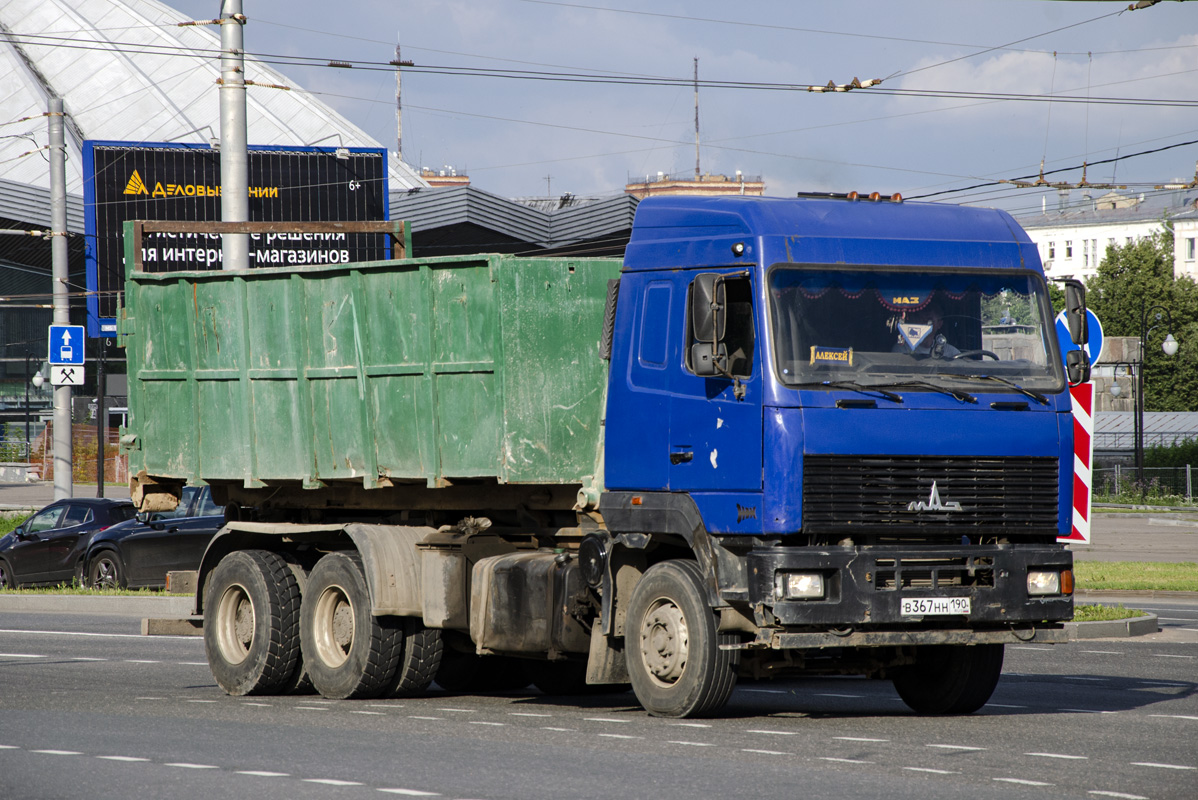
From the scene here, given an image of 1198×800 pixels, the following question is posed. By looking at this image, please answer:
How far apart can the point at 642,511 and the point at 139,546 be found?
1456 centimetres

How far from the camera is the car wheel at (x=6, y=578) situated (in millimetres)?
25016

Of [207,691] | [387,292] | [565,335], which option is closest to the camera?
[565,335]

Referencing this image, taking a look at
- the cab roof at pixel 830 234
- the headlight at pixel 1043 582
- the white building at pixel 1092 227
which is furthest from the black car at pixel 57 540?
the white building at pixel 1092 227

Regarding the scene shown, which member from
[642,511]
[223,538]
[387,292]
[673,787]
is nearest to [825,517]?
[642,511]

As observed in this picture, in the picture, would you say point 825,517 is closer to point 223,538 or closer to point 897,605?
point 897,605

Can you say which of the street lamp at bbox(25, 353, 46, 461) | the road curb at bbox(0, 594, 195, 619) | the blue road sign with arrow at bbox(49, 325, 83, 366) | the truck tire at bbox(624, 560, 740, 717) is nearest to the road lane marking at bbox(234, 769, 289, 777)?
the truck tire at bbox(624, 560, 740, 717)

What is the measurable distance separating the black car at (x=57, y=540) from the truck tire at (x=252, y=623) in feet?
39.4

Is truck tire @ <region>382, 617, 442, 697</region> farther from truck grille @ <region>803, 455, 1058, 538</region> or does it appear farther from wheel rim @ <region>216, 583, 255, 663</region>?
truck grille @ <region>803, 455, 1058, 538</region>

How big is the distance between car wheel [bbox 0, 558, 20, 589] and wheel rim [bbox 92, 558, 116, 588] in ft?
6.65

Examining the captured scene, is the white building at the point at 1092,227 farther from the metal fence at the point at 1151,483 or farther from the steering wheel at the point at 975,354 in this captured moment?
the steering wheel at the point at 975,354

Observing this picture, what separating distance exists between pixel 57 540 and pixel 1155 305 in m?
78.6

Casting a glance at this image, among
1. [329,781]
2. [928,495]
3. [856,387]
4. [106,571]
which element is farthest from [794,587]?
[106,571]

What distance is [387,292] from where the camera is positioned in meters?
11.6

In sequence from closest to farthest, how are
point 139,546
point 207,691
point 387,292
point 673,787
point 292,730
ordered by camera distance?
point 673,787
point 292,730
point 387,292
point 207,691
point 139,546
